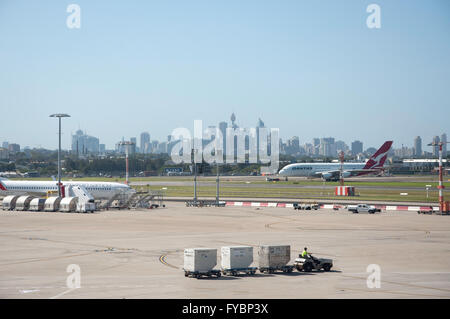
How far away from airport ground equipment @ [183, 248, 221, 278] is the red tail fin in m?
139

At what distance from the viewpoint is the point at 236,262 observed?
36.9 m

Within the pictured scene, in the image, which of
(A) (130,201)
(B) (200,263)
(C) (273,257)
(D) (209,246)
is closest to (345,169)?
(A) (130,201)

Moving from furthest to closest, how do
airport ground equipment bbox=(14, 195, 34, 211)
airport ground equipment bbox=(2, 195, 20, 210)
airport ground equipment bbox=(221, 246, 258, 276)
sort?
airport ground equipment bbox=(2, 195, 20, 210) → airport ground equipment bbox=(14, 195, 34, 211) → airport ground equipment bbox=(221, 246, 258, 276)

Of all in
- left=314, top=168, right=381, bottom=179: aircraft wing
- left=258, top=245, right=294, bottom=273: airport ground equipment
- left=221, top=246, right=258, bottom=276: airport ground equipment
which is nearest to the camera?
Result: left=221, top=246, right=258, bottom=276: airport ground equipment

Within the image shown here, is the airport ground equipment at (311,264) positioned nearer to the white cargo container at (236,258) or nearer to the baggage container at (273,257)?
the baggage container at (273,257)

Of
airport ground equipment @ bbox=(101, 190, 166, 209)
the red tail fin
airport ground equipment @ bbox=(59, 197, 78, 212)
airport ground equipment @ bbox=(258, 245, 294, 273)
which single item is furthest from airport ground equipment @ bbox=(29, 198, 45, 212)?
the red tail fin

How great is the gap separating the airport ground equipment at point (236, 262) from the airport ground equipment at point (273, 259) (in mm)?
749

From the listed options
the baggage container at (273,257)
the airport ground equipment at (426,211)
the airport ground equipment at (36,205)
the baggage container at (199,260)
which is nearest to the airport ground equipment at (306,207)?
the airport ground equipment at (426,211)

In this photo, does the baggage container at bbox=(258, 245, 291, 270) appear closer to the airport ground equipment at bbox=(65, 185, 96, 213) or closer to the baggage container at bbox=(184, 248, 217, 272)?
the baggage container at bbox=(184, 248, 217, 272)

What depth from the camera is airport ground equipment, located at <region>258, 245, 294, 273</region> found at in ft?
123

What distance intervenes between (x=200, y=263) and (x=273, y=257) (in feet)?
17.4

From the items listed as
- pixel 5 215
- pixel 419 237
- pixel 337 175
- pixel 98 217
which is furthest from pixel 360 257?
pixel 337 175

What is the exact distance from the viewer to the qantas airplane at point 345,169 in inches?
6644

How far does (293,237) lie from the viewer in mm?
56438
